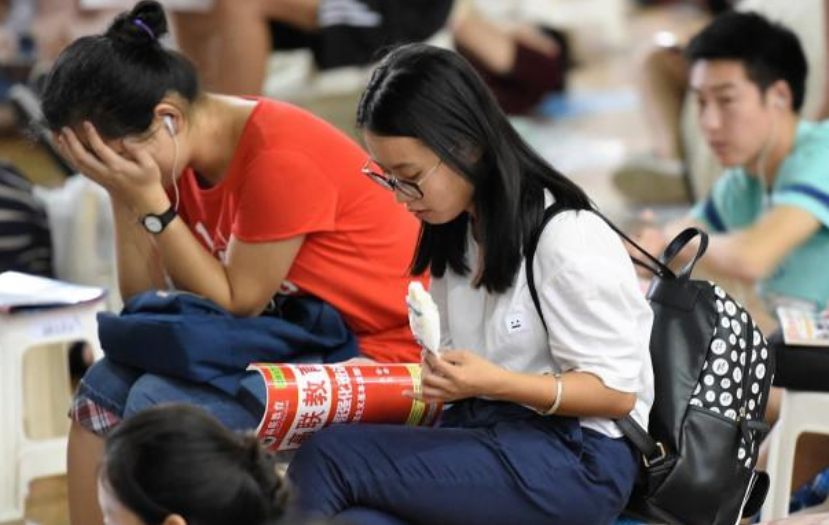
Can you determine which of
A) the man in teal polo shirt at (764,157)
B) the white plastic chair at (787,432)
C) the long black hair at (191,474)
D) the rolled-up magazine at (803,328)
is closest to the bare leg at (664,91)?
the man in teal polo shirt at (764,157)

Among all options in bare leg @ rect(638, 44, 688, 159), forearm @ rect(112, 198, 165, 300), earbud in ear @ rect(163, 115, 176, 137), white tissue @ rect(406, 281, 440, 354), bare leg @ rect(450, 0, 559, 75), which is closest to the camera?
white tissue @ rect(406, 281, 440, 354)

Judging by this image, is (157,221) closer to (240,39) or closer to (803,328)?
(803,328)

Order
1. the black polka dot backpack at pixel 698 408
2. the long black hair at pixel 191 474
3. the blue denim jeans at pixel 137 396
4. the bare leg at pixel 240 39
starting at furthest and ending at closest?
the bare leg at pixel 240 39
the blue denim jeans at pixel 137 396
the black polka dot backpack at pixel 698 408
the long black hair at pixel 191 474

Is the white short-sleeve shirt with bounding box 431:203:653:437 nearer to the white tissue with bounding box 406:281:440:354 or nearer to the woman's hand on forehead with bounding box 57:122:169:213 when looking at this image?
the white tissue with bounding box 406:281:440:354

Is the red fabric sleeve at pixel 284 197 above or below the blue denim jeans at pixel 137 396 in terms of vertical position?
above

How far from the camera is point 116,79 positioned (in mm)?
2307

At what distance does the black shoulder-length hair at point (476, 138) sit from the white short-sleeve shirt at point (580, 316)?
4 centimetres

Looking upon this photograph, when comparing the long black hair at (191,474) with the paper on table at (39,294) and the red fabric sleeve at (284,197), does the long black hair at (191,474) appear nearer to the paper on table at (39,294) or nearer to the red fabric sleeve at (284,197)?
the red fabric sleeve at (284,197)

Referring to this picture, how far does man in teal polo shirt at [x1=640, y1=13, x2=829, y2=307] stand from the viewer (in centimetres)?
278

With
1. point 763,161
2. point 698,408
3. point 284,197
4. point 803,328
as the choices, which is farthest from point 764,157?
point 284,197

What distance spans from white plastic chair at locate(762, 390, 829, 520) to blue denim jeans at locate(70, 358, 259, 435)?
3.00 ft

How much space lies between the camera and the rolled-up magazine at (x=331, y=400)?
212 cm

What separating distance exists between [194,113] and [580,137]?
371 cm

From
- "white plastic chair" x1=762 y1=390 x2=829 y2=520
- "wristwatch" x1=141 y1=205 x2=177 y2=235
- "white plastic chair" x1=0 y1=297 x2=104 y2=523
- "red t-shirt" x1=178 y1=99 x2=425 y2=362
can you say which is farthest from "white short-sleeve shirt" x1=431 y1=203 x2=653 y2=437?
"white plastic chair" x1=0 y1=297 x2=104 y2=523
